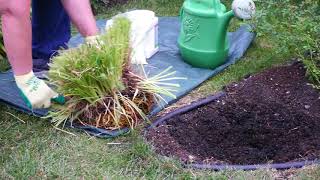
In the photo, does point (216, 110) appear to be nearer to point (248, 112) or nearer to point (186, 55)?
point (248, 112)

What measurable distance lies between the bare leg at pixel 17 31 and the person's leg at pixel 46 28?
57cm

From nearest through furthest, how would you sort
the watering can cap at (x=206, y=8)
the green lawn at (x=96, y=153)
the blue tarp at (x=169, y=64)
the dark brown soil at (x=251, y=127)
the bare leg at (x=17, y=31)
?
the green lawn at (x=96, y=153) → the dark brown soil at (x=251, y=127) → the bare leg at (x=17, y=31) → the blue tarp at (x=169, y=64) → the watering can cap at (x=206, y=8)

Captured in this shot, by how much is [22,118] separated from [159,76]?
0.69 metres

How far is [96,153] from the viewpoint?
2.37 metres

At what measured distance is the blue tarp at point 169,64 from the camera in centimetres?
273

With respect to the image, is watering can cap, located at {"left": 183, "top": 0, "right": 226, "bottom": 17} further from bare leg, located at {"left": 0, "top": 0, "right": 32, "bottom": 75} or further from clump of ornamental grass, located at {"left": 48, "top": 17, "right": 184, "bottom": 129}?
bare leg, located at {"left": 0, "top": 0, "right": 32, "bottom": 75}

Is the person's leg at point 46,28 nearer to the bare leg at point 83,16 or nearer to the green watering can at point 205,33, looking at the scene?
the bare leg at point 83,16

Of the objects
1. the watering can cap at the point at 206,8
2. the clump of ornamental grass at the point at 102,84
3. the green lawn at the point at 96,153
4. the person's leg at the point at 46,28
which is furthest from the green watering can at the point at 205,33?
the person's leg at the point at 46,28

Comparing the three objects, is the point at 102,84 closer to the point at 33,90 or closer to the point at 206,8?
the point at 33,90

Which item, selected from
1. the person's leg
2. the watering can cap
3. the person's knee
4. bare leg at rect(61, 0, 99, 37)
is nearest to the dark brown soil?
the watering can cap

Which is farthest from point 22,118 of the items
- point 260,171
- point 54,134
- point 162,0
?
point 162,0

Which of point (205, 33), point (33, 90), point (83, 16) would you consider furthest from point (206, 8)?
point (33, 90)

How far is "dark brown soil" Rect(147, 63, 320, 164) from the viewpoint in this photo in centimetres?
233

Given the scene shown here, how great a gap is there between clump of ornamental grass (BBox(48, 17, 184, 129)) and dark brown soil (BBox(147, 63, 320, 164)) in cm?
18
